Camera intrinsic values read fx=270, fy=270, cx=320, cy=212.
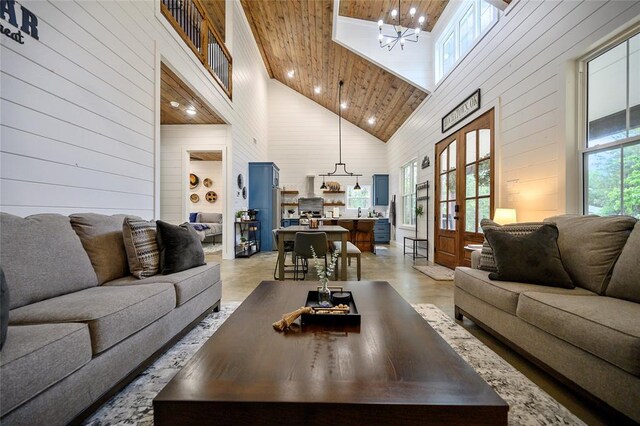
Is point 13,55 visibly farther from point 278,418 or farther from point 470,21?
point 470,21

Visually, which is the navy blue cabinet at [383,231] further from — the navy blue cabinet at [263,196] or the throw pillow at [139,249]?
the throw pillow at [139,249]

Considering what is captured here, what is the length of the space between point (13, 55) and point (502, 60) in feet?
15.7

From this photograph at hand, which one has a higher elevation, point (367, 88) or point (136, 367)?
point (367, 88)

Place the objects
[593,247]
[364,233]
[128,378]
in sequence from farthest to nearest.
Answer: [364,233], [593,247], [128,378]

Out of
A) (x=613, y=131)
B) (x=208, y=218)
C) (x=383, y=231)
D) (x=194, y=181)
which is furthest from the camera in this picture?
(x=194, y=181)

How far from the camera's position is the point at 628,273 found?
1.61m

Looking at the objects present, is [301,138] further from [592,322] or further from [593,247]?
[592,322]

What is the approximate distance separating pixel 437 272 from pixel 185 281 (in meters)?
3.91

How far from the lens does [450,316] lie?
2.63m

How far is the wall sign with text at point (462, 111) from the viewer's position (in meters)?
4.08

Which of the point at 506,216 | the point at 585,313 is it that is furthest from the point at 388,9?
the point at 585,313

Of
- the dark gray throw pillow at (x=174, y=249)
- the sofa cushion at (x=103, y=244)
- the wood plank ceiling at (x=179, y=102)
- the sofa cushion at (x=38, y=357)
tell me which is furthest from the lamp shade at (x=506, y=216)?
the wood plank ceiling at (x=179, y=102)

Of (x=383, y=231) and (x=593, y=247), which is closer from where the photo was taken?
(x=593, y=247)

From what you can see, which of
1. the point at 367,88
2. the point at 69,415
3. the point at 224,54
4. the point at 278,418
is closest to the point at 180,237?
the point at 69,415
